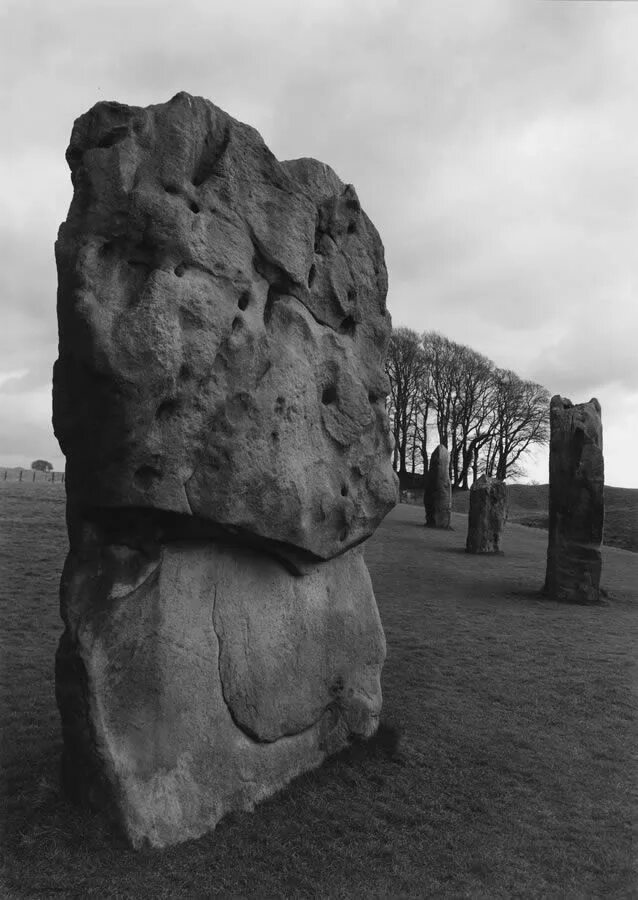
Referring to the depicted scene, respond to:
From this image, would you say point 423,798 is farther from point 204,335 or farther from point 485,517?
point 485,517

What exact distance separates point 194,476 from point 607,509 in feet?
105

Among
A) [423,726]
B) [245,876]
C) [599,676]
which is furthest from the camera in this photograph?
[599,676]

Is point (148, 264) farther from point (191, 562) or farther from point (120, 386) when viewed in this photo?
point (191, 562)

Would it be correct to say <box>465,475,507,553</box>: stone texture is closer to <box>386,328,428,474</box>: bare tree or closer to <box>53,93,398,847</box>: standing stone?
A: <box>53,93,398,847</box>: standing stone

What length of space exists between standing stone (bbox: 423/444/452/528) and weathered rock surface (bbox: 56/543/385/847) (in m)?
20.0

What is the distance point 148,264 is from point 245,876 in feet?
11.2

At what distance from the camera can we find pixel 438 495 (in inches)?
990

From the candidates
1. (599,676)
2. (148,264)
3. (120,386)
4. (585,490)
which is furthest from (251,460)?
(585,490)

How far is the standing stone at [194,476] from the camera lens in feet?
13.1

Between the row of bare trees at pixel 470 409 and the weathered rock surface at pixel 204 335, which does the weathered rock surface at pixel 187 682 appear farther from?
the row of bare trees at pixel 470 409

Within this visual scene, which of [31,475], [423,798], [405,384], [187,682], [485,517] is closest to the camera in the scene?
[187,682]

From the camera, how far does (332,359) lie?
550cm

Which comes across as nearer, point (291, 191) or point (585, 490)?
point (291, 191)

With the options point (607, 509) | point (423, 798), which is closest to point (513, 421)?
point (607, 509)
